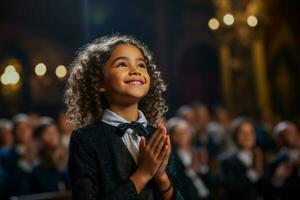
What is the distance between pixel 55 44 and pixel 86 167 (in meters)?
11.0

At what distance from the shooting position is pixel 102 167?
176 cm

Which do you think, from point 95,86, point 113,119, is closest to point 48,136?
point 95,86

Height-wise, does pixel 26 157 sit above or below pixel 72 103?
below

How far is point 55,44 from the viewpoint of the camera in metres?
12.4

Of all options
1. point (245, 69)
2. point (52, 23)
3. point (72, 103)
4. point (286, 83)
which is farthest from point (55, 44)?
point (72, 103)

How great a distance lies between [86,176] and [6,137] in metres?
4.33

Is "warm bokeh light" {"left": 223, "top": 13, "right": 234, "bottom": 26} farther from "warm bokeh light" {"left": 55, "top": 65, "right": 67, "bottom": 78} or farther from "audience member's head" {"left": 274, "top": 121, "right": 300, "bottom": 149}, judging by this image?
"audience member's head" {"left": 274, "top": 121, "right": 300, "bottom": 149}

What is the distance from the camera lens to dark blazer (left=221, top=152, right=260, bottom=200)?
5.61 metres

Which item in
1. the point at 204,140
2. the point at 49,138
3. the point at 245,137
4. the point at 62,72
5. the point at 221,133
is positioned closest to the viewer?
the point at 49,138

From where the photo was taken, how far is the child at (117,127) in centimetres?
175

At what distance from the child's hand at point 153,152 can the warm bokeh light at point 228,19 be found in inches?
372

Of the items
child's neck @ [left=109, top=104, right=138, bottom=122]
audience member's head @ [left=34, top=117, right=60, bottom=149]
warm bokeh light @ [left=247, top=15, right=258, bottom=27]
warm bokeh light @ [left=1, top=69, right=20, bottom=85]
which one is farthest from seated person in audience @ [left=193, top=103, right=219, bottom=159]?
child's neck @ [left=109, top=104, right=138, bottom=122]

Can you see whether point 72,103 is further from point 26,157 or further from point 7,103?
point 7,103

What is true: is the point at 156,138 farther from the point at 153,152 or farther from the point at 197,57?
the point at 197,57
